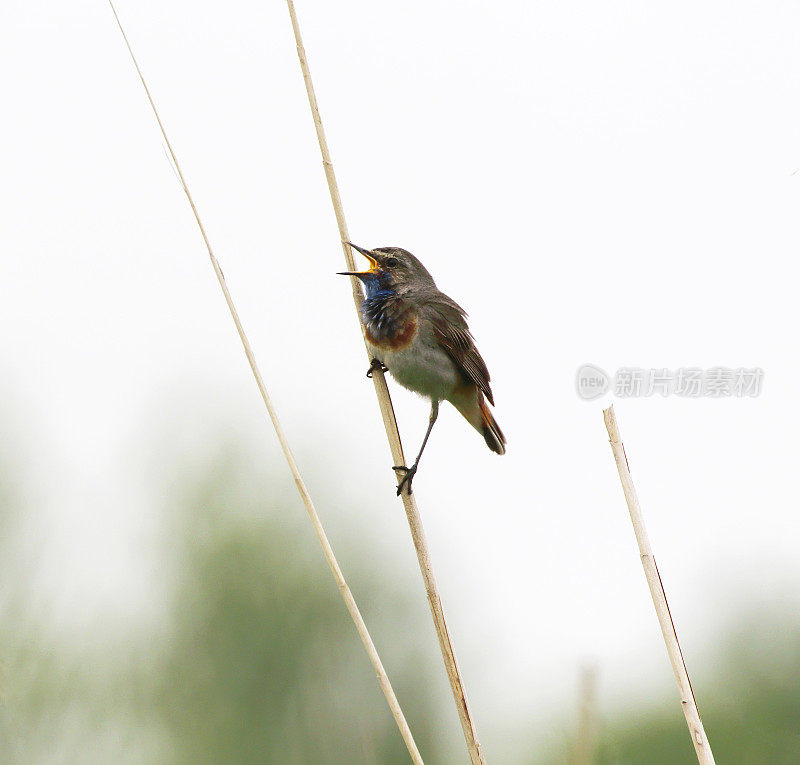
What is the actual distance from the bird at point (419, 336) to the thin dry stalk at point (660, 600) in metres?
1.58

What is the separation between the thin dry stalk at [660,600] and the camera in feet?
8.14

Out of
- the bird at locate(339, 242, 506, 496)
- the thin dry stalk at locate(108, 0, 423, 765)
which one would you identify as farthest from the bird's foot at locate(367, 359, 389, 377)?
the thin dry stalk at locate(108, 0, 423, 765)

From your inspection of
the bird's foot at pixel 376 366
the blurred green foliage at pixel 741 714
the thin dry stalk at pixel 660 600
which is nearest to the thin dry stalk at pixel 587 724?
the thin dry stalk at pixel 660 600

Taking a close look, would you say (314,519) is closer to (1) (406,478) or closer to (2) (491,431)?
(1) (406,478)

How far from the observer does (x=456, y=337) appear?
177 inches

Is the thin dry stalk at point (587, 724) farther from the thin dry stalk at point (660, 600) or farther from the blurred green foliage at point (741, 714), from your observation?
the blurred green foliage at point (741, 714)

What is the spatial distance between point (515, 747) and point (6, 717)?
3.51 m

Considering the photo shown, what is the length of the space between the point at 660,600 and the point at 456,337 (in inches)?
83.7

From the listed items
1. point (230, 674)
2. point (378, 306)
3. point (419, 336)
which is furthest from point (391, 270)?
point (230, 674)

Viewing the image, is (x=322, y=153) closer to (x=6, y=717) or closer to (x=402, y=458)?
(x=402, y=458)

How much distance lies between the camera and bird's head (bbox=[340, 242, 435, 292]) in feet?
14.3

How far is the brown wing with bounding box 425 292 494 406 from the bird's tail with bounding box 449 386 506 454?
0.38 ft

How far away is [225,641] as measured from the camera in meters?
7.95

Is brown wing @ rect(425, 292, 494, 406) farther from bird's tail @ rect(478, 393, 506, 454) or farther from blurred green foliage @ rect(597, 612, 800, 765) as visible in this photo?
blurred green foliage @ rect(597, 612, 800, 765)
